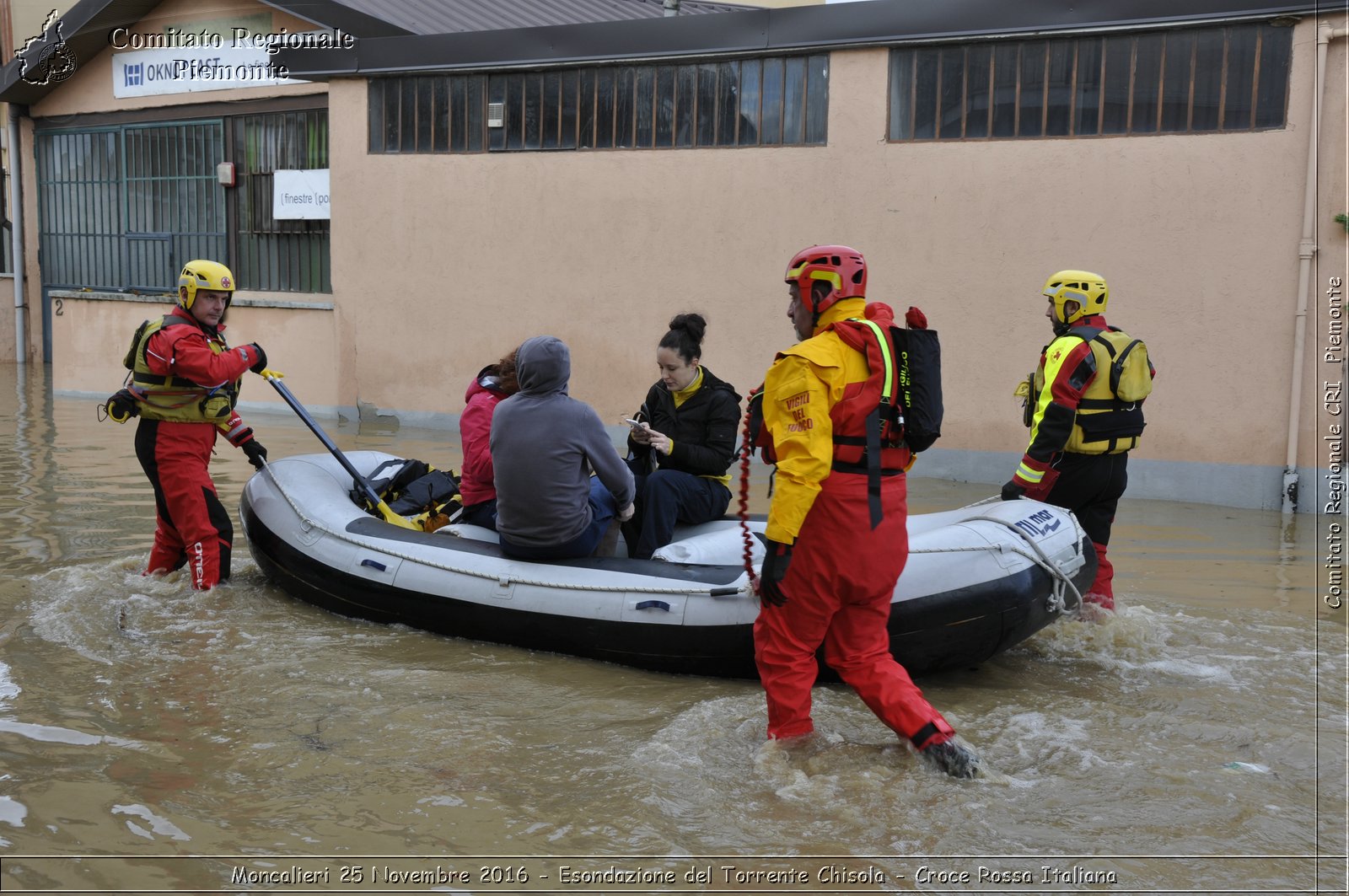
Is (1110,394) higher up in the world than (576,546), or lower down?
higher up

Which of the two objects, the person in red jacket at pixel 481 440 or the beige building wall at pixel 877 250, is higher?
the beige building wall at pixel 877 250

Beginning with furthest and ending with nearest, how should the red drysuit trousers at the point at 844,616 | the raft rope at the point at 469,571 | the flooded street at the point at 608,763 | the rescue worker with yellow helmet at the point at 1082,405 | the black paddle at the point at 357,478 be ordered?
the black paddle at the point at 357,478
the rescue worker with yellow helmet at the point at 1082,405
the raft rope at the point at 469,571
the red drysuit trousers at the point at 844,616
the flooded street at the point at 608,763

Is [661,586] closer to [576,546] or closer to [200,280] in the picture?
[576,546]

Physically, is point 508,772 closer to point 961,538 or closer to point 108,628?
point 961,538

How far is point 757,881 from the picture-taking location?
127 inches

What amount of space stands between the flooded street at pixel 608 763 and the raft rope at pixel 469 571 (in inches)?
12.9

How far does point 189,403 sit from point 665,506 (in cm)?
239

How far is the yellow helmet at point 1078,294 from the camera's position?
5297mm

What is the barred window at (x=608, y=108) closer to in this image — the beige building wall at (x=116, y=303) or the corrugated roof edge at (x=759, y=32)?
the corrugated roof edge at (x=759, y=32)

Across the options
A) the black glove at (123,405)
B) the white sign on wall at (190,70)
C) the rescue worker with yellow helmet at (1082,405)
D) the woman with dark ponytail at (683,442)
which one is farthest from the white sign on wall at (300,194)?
the rescue worker with yellow helmet at (1082,405)

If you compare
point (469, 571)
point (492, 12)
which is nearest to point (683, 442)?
point (469, 571)

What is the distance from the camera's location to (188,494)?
5844 millimetres

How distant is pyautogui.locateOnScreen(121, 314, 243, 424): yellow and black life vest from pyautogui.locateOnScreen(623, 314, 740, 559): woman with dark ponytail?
6.82 feet

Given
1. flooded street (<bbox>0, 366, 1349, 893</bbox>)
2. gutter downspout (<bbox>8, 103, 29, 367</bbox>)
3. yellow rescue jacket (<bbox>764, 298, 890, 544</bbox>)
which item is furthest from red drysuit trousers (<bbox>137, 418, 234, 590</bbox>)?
gutter downspout (<bbox>8, 103, 29, 367</bbox>)
